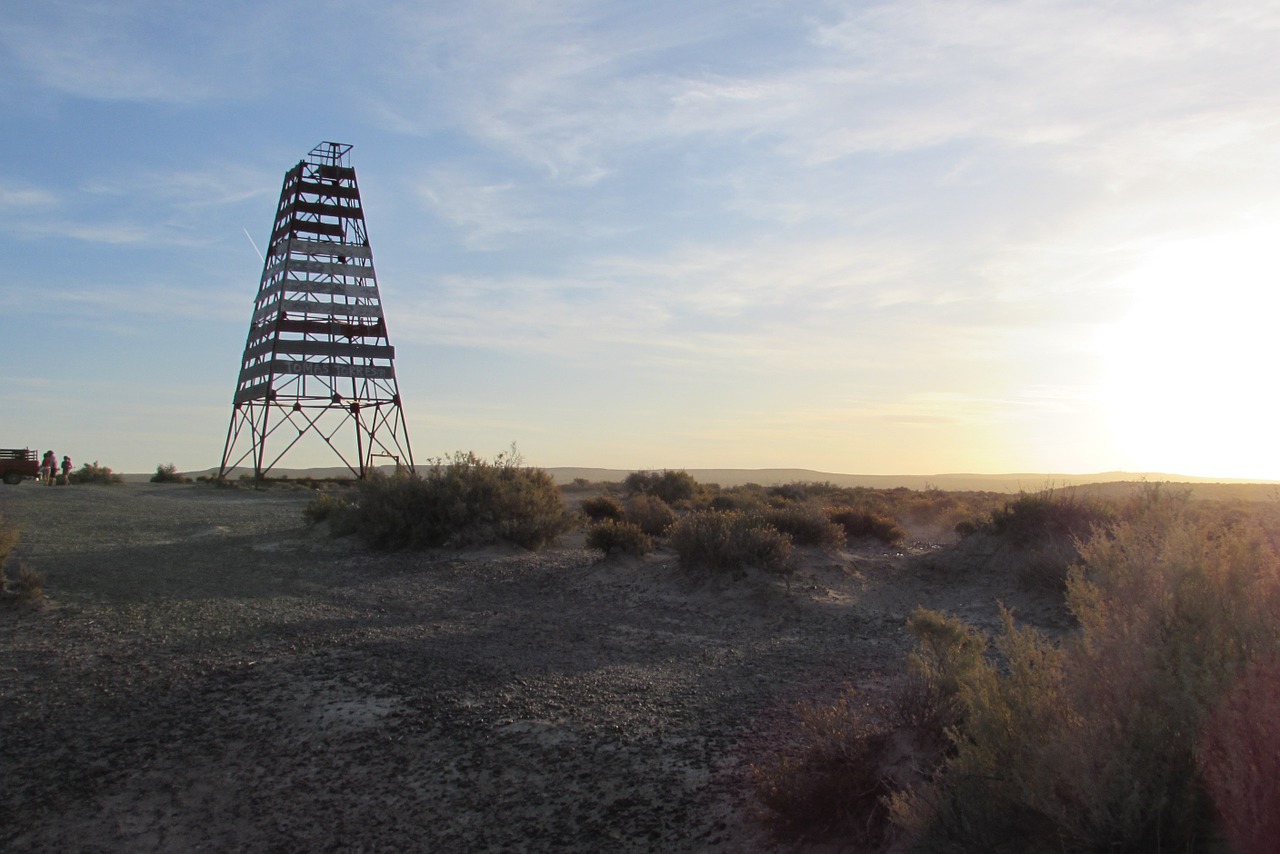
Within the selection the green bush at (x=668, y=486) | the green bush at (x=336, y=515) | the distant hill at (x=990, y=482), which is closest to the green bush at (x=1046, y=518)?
the distant hill at (x=990, y=482)

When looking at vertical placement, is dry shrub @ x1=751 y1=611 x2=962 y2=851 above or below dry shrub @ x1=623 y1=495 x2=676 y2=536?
below

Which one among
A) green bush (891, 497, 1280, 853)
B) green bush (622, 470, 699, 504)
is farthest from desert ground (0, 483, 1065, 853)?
green bush (622, 470, 699, 504)

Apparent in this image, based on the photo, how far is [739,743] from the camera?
5.85 m

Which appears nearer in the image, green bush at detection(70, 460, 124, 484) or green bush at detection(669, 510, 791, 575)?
green bush at detection(669, 510, 791, 575)

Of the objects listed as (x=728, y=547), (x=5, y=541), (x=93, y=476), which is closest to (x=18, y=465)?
(x=93, y=476)

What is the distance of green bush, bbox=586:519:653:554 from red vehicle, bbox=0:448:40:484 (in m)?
26.9

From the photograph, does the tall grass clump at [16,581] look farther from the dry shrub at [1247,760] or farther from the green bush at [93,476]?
the green bush at [93,476]

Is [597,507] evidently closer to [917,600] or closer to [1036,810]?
[917,600]

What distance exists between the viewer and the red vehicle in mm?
31603

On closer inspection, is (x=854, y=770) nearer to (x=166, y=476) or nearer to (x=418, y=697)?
(x=418, y=697)

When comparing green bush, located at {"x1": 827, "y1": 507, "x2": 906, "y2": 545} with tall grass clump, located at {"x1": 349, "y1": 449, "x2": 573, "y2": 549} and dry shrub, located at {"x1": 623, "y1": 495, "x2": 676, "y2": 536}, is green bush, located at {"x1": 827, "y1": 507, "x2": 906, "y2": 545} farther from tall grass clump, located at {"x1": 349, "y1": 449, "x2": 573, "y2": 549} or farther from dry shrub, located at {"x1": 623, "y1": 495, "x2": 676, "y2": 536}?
tall grass clump, located at {"x1": 349, "y1": 449, "x2": 573, "y2": 549}

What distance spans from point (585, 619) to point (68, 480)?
3546cm

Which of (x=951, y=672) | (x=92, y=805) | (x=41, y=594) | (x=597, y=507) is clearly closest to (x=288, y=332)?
(x=597, y=507)

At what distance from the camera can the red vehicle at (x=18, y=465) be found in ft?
104
